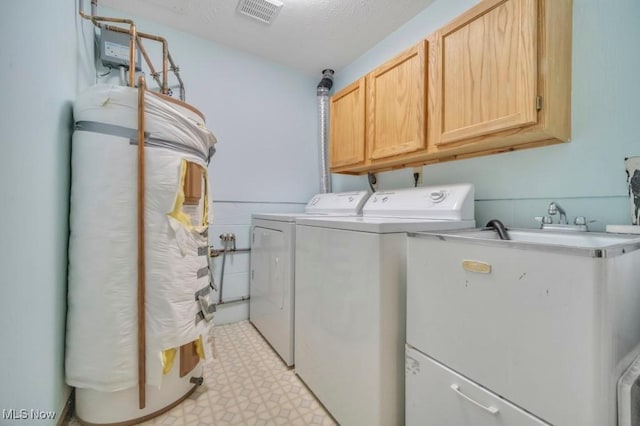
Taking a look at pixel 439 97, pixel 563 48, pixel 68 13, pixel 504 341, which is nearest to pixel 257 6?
pixel 68 13

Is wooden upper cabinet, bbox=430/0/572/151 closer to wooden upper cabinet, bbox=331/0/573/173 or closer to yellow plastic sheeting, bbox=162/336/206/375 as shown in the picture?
wooden upper cabinet, bbox=331/0/573/173

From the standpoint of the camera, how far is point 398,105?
1788mm

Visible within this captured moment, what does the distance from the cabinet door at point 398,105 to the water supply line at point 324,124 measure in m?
0.79

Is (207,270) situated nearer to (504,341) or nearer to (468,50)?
(504,341)

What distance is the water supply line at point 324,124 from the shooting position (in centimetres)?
277

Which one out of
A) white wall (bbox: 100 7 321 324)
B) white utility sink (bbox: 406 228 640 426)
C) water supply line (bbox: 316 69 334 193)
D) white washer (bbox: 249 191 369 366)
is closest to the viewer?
white utility sink (bbox: 406 228 640 426)

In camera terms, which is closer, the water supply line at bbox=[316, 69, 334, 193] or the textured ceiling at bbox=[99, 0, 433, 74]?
the textured ceiling at bbox=[99, 0, 433, 74]

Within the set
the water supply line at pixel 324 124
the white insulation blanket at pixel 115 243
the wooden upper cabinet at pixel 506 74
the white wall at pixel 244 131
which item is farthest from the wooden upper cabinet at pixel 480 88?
the white insulation blanket at pixel 115 243

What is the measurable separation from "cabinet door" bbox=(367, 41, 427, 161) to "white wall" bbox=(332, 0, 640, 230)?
54 cm

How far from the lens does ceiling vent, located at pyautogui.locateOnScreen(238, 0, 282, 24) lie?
6.30ft

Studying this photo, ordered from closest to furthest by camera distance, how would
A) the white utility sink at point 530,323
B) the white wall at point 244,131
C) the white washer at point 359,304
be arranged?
the white utility sink at point 530,323
the white washer at point 359,304
the white wall at point 244,131

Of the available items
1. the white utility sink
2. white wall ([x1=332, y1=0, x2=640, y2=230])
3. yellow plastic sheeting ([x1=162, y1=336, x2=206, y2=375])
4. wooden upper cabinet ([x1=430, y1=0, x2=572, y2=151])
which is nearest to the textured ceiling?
wooden upper cabinet ([x1=430, y1=0, x2=572, y2=151])

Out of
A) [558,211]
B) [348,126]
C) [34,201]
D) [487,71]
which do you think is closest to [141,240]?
[34,201]

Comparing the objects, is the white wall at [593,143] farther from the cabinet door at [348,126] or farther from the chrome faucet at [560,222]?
the cabinet door at [348,126]
